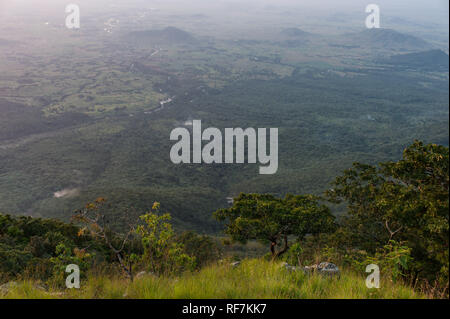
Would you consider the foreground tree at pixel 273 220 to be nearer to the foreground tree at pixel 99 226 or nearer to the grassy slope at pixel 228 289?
the foreground tree at pixel 99 226

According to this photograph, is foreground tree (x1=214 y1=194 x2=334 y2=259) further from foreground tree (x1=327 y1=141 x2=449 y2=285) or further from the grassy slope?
the grassy slope

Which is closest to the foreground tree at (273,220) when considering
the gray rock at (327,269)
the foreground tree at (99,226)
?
the gray rock at (327,269)

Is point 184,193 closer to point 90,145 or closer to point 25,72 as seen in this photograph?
point 90,145

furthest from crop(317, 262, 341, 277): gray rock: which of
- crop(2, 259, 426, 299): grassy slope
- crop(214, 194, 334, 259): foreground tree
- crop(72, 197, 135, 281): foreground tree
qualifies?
crop(214, 194, 334, 259): foreground tree

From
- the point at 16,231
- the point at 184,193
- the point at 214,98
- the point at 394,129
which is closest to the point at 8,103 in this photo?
the point at 184,193

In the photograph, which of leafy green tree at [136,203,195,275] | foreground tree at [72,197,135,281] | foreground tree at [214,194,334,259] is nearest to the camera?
foreground tree at [72,197,135,281]

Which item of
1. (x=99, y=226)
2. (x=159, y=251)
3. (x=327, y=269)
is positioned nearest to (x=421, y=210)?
(x=327, y=269)

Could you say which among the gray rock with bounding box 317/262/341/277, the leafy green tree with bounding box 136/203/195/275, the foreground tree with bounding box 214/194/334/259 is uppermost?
the leafy green tree with bounding box 136/203/195/275
